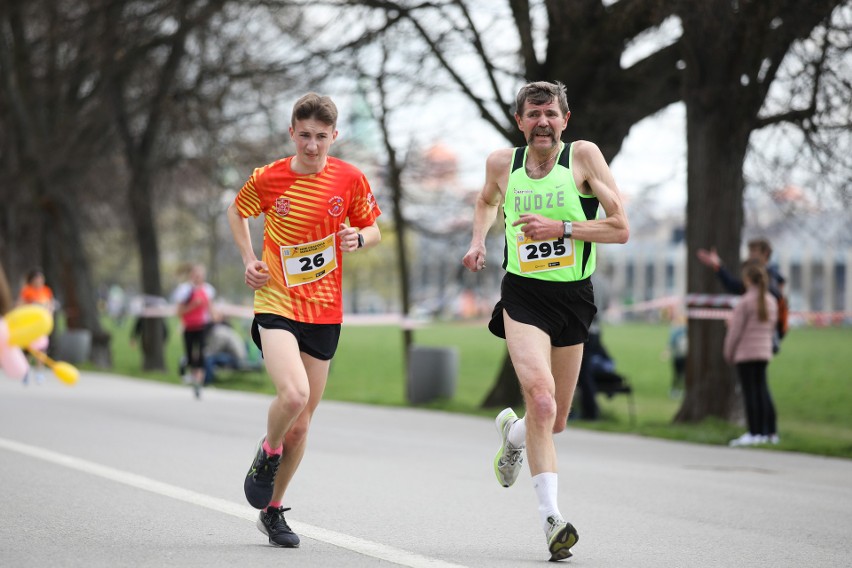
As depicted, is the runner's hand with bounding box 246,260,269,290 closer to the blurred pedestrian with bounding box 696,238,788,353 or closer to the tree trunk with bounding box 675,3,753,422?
the blurred pedestrian with bounding box 696,238,788,353

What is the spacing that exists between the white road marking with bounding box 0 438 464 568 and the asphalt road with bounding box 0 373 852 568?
1 cm

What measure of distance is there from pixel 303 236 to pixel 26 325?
1377 mm

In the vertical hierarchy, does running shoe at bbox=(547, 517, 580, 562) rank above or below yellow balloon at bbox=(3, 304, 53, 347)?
below

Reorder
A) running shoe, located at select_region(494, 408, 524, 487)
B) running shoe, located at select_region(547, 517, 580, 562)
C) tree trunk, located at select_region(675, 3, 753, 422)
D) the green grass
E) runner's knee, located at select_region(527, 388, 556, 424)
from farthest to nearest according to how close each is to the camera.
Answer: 1. the green grass
2. tree trunk, located at select_region(675, 3, 753, 422)
3. running shoe, located at select_region(494, 408, 524, 487)
4. runner's knee, located at select_region(527, 388, 556, 424)
5. running shoe, located at select_region(547, 517, 580, 562)

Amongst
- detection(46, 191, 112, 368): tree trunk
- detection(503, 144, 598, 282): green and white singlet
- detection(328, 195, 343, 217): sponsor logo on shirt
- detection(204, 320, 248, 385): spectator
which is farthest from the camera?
detection(46, 191, 112, 368): tree trunk

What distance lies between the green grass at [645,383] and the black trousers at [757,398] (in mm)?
308

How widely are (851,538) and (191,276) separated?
13.4 m

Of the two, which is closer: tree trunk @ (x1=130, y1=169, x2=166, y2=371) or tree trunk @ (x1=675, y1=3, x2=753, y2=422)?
tree trunk @ (x1=675, y1=3, x2=753, y2=422)

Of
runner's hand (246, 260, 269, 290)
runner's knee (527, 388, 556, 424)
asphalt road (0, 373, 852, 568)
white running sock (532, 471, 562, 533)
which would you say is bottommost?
asphalt road (0, 373, 852, 568)

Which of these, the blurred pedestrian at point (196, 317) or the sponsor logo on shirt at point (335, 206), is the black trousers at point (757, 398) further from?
the blurred pedestrian at point (196, 317)

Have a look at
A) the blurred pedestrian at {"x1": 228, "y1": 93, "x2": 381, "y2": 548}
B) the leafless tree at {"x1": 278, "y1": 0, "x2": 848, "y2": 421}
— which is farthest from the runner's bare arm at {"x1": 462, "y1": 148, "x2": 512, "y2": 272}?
the leafless tree at {"x1": 278, "y1": 0, "x2": 848, "y2": 421}

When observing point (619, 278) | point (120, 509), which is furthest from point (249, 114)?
point (619, 278)

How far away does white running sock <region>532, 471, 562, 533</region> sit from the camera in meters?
6.29

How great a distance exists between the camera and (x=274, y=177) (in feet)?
22.0
